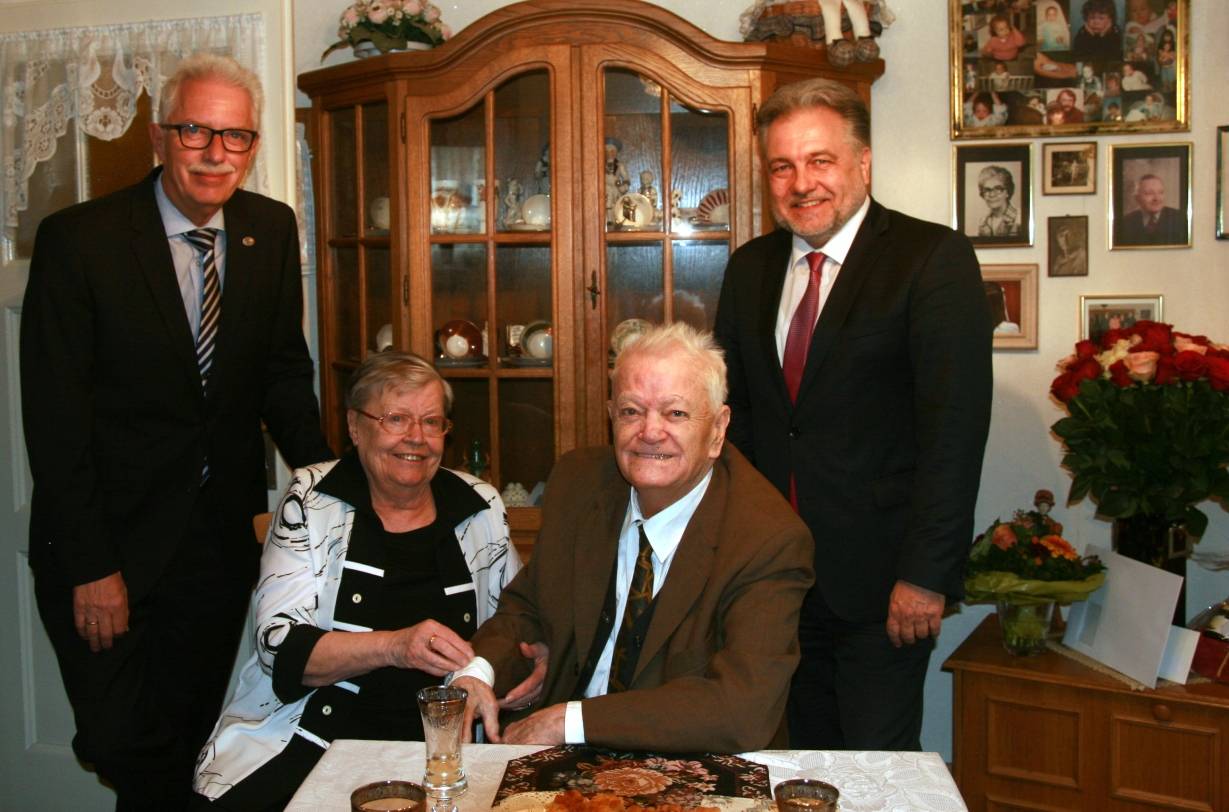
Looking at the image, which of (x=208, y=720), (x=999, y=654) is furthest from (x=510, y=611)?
(x=999, y=654)

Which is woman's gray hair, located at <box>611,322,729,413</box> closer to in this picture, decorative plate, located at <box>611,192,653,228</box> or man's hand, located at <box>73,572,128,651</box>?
man's hand, located at <box>73,572,128,651</box>

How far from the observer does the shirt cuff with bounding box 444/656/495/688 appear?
1.77 meters

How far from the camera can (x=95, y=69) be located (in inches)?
117

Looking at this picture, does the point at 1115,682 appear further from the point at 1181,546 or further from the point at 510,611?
the point at 510,611

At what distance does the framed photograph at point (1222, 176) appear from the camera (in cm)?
302

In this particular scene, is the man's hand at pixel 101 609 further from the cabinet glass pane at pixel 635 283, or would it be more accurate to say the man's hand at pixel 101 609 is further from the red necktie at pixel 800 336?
the cabinet glass pane at pixel 635 283

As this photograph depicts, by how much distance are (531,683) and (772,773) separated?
53cm

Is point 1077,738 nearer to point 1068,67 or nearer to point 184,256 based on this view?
point 1068,67

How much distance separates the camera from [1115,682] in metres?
2.59

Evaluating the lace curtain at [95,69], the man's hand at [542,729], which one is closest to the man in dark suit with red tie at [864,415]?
the man's hand at [542,729]

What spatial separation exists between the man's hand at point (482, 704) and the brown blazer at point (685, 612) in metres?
0.11

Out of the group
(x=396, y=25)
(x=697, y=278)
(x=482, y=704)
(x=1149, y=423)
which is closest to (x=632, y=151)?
(x=697, y=278)

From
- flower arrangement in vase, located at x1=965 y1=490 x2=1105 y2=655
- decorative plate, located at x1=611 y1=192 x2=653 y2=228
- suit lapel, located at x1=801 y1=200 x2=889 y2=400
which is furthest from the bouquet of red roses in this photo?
decorative plate, located at x1=611 y1=192 x2=653 y2=228

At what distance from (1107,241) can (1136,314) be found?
0.21 m
